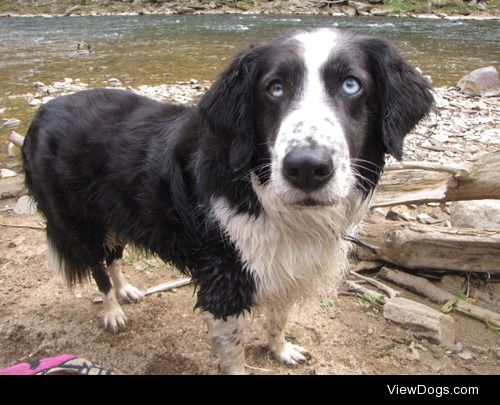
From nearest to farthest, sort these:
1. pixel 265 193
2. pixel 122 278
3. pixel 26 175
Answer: pixel 265 193, pixel 26 175, pixel 122 278

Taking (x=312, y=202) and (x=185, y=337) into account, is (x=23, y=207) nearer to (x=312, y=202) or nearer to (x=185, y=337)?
(x=185, y=337)

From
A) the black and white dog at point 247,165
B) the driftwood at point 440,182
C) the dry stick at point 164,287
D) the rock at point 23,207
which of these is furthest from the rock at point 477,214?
the rock at point 23,207

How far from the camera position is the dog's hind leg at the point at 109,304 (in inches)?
131

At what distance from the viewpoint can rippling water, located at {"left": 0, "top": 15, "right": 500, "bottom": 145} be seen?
1095cm

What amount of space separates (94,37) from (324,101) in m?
16.7

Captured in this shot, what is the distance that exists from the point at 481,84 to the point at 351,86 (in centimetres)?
817

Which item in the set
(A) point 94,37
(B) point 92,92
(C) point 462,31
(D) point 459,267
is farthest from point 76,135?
(C) point 462,31

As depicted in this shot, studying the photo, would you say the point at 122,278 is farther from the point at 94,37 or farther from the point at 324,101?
the point at 94,37

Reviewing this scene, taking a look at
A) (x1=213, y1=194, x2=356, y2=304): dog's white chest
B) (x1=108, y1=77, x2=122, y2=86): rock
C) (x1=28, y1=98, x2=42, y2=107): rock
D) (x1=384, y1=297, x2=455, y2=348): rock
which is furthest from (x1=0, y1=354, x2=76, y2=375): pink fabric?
(x1=108, y1=77, x2=122, y2=86): rock

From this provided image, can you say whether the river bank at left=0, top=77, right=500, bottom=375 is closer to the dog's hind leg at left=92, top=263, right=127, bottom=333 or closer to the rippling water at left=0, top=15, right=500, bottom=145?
the dog's hind leg at left=92, top=263, right=127, bottom=333

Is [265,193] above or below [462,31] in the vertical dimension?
above

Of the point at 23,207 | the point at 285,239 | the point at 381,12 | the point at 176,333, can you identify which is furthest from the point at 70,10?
the point at 285,239
